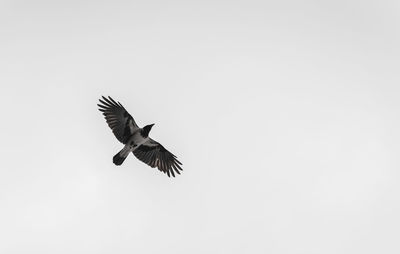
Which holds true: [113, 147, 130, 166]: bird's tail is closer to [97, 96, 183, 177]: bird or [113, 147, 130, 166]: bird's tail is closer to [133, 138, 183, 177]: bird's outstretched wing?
[97, 96, 183, 177]: bird

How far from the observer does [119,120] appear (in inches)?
1319

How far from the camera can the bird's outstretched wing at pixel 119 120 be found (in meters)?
33.4

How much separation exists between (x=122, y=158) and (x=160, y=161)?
2810mm

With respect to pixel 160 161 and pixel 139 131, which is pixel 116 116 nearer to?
pixel 139 131

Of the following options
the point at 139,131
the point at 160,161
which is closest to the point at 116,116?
the point at 139,131

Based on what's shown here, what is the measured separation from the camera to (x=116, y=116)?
33.5 m

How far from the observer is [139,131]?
1308 inches

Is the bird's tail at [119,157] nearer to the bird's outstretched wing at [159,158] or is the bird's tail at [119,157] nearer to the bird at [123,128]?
the bird at [123,128]

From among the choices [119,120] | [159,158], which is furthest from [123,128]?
[159,158]

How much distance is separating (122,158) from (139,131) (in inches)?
69.2

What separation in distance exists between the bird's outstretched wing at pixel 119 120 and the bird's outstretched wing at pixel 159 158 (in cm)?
155

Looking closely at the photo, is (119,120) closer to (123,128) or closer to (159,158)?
(123,128)

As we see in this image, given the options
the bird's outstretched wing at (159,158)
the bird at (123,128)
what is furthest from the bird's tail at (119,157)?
the bird's outstretched wing at (159,158)

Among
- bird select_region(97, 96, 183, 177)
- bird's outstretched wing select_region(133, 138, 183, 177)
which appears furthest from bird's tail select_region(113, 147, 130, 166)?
bird's outstretched wing select_region(133, 138, 183, 177)
